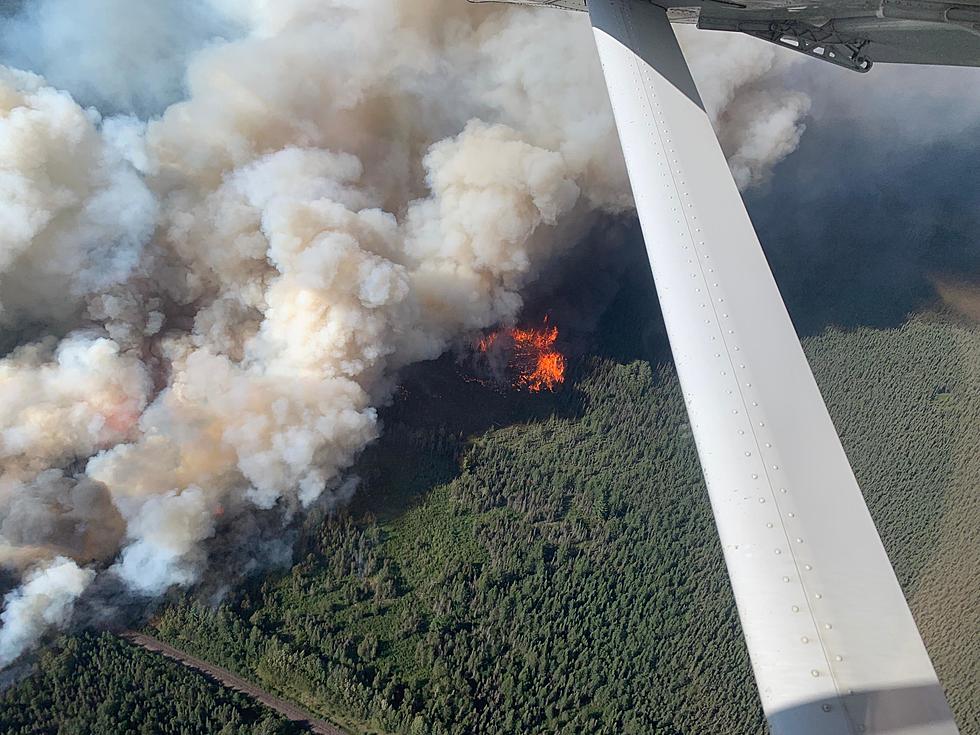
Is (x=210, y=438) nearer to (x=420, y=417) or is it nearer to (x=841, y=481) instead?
(x=420, y=417)

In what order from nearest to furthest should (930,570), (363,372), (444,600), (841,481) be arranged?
(841,481), (930,570), (444,600), (363,372)

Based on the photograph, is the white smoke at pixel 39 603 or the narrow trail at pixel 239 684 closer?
the narrow trail at pixel 239 684

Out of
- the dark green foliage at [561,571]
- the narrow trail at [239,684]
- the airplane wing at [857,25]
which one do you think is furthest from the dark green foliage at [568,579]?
the airplane wing at [857,25]

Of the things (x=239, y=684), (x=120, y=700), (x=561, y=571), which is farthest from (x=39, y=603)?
(x=561, y=571)

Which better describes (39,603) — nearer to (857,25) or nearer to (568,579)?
(568,579)

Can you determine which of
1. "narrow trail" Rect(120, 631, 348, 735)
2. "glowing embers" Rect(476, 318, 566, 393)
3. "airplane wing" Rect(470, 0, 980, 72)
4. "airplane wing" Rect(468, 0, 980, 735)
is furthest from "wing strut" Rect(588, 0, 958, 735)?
"glowing embers" Rect(476, 318, 566, 393)

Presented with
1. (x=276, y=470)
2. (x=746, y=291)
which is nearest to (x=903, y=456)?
(x=746, y=291)

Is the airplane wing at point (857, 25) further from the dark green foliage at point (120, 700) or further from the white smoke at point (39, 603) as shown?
the white smoke at point (39, 603)
